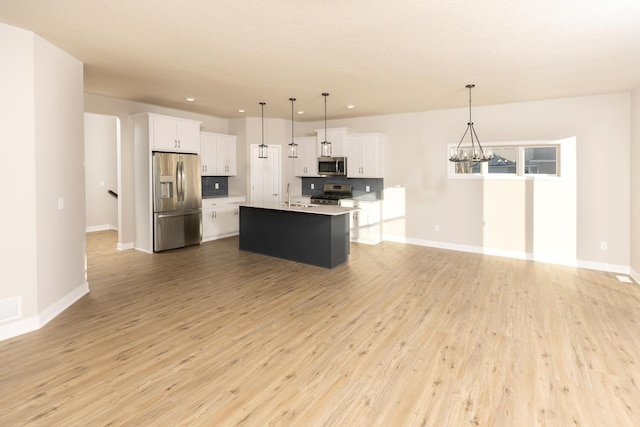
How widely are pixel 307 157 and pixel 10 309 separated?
6.42 meters

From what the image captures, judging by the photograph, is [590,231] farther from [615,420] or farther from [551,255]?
[615,420]

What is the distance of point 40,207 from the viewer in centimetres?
348

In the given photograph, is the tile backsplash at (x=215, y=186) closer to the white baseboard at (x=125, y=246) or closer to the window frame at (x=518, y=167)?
the white baseboard at (x=125, y=246)

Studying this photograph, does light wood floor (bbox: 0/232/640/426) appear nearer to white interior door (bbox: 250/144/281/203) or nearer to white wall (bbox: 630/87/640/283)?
white wall (bbox: 630/87/640/283)

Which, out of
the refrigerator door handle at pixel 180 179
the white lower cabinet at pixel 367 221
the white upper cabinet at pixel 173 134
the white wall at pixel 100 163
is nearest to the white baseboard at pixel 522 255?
the white lower cabinet at pixel 367 221

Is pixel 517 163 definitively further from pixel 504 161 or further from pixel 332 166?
pixel 332 166

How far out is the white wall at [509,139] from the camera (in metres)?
5.54

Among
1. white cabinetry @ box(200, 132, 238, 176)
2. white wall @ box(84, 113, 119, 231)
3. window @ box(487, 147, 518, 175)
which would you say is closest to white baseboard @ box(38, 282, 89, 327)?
white cabinetry @ box(200, 132, 238, 176)

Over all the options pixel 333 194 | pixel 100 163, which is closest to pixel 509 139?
pixel 333 194

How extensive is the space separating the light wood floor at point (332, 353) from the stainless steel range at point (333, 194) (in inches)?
122

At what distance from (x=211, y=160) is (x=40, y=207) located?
4.56 m

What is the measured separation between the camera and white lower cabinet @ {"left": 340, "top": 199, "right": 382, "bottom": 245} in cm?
758

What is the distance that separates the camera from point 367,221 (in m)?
7.62

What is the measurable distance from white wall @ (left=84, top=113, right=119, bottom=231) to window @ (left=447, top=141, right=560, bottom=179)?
8351mm
